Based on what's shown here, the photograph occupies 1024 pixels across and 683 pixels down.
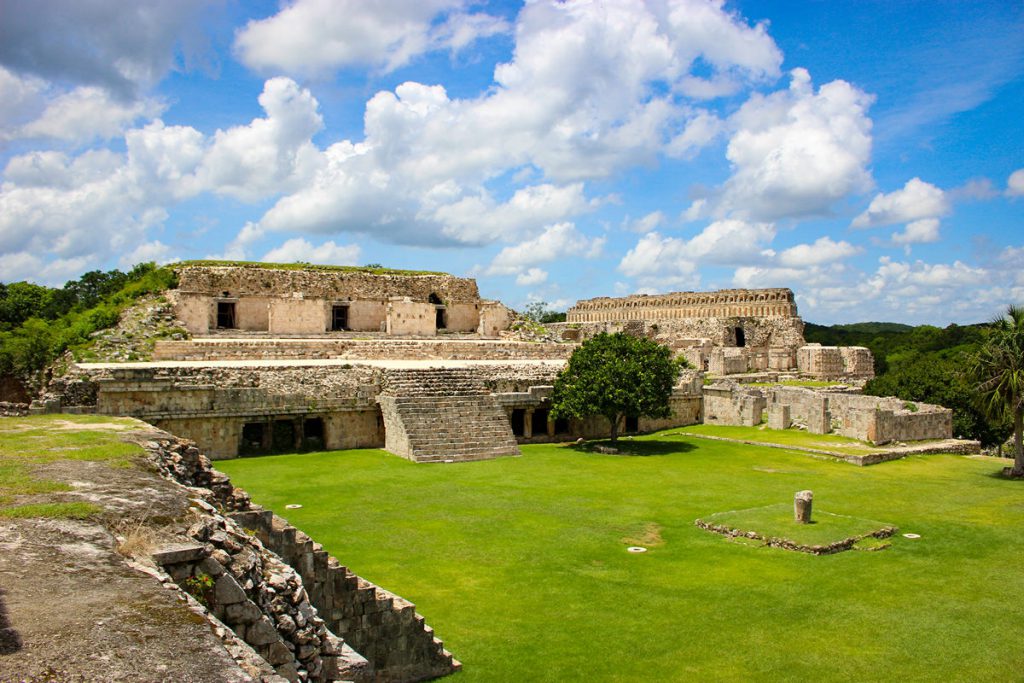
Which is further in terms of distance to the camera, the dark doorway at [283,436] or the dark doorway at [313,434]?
the dark doorway at [313,434]

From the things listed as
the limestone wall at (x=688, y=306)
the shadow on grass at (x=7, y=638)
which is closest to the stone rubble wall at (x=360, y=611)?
the shadow on grass at (x=7, y=638)

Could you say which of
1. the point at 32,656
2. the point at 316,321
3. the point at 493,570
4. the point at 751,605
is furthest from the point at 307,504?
the point at 316,321

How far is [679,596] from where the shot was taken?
30.2 ft

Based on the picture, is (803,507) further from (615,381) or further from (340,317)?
(340,317)

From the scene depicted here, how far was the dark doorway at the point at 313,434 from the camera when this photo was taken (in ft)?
62.6

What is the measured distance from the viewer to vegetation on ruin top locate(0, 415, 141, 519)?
5.71 metres

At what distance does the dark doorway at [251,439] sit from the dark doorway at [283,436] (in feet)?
1.06

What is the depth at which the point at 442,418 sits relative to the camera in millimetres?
18922

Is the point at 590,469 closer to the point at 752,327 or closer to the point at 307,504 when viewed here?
the point at 307,504

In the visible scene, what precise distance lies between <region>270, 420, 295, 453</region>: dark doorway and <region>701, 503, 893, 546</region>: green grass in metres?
10.6

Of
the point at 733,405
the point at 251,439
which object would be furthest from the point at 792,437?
the point at 251,439

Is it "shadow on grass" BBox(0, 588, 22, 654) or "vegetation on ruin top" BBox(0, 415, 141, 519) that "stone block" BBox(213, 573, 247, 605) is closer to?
"shadow on grass" BBox(0, 588, 22, 654)

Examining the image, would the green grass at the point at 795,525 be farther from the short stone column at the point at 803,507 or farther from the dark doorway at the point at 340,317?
the dark doorway at the point at 340,317

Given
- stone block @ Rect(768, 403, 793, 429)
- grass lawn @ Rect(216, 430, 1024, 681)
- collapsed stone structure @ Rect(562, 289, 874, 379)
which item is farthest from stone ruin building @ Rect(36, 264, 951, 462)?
grass lawn @ Rect(216, 430, 1024, 681)
